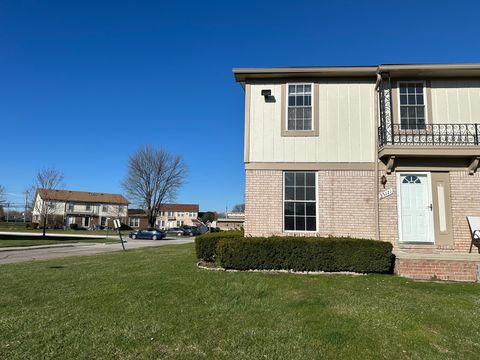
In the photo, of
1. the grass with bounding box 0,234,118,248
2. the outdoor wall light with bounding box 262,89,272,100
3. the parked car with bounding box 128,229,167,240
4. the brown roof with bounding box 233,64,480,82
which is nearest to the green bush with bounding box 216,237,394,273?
the outdoor wall light with bounding box 262,89,272,100

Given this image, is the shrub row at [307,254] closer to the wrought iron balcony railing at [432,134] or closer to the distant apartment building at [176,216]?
the wrought iron balcony railing at [432,134]

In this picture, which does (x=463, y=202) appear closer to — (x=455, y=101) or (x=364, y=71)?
(x=455, y=101)

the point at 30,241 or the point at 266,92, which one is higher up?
the point at 266,92

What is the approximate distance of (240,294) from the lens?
731cm

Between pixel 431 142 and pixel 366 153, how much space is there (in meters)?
2.07

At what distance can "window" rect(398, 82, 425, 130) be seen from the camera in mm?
11930

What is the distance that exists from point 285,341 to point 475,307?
4.13 m

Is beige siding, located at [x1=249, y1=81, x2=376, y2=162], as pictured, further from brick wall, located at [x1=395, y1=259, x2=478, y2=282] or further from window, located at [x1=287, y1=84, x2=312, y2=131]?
brick wall, located at [x1=395, y1=259, x2=478, y2=282]

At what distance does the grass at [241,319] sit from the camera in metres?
4.69

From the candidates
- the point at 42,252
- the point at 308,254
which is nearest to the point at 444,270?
the point at 308,254

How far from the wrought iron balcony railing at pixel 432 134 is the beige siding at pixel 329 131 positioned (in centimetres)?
48

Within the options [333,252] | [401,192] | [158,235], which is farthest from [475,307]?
[158,235]

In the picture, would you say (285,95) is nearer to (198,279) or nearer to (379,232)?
(379,232)

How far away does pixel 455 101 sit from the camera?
470 inches
